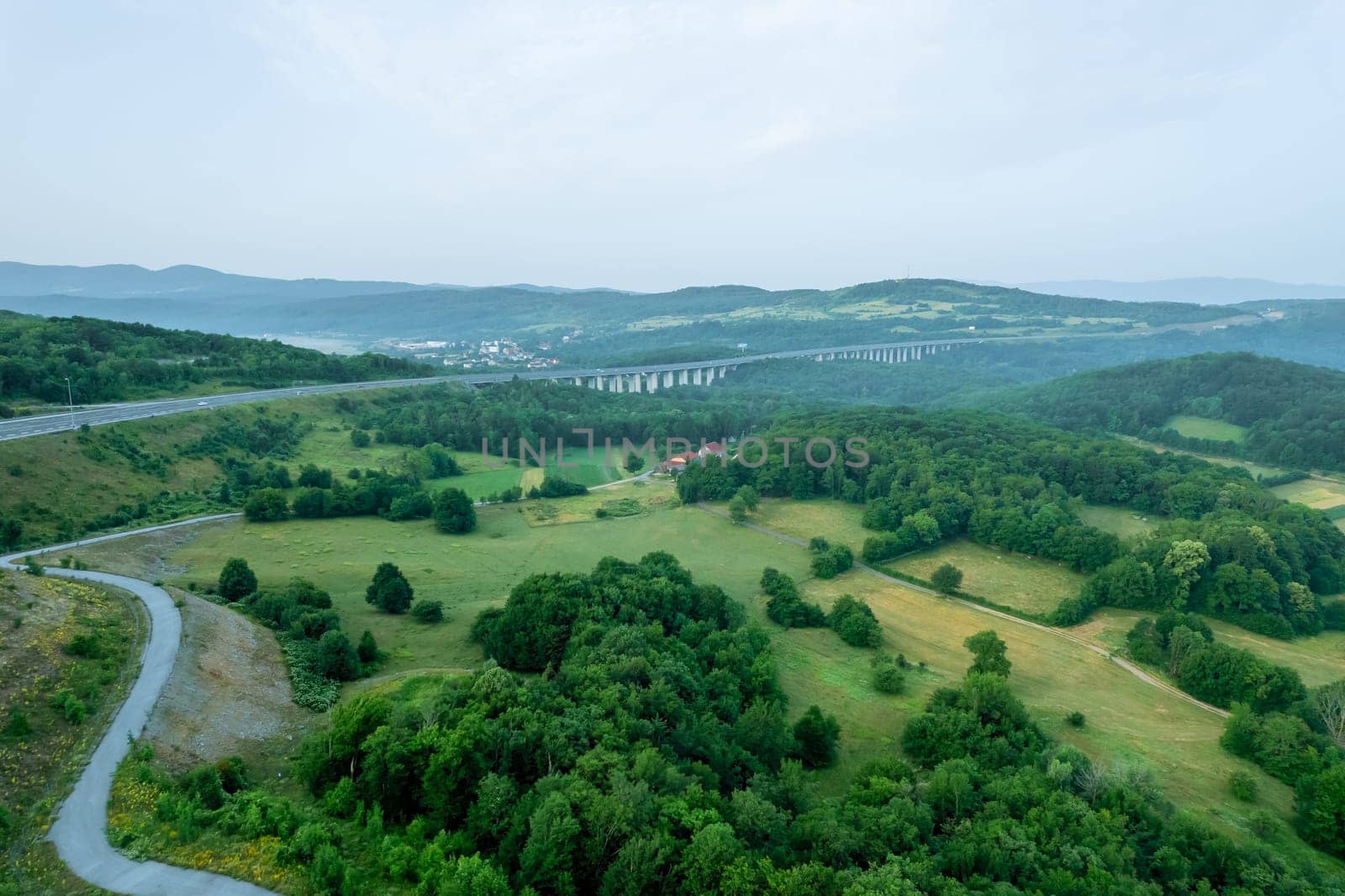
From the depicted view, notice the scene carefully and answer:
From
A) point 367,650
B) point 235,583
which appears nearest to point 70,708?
point 367,650

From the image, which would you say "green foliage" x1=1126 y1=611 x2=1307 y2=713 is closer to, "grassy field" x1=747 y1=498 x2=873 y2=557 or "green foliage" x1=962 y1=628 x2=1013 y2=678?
"green foliage" x1=962 y1=628 x2=1013 y2=678

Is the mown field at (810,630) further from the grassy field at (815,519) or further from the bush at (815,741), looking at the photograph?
the bush at (815,741)

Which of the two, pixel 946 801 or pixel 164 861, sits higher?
pixel 164 861

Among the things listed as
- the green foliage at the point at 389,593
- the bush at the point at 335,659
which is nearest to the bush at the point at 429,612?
the green foliage at the point at 389,593

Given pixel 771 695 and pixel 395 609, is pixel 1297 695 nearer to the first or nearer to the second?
pixel 771 695

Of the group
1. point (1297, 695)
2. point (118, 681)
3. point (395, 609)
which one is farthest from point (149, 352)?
point (1297, 695)
